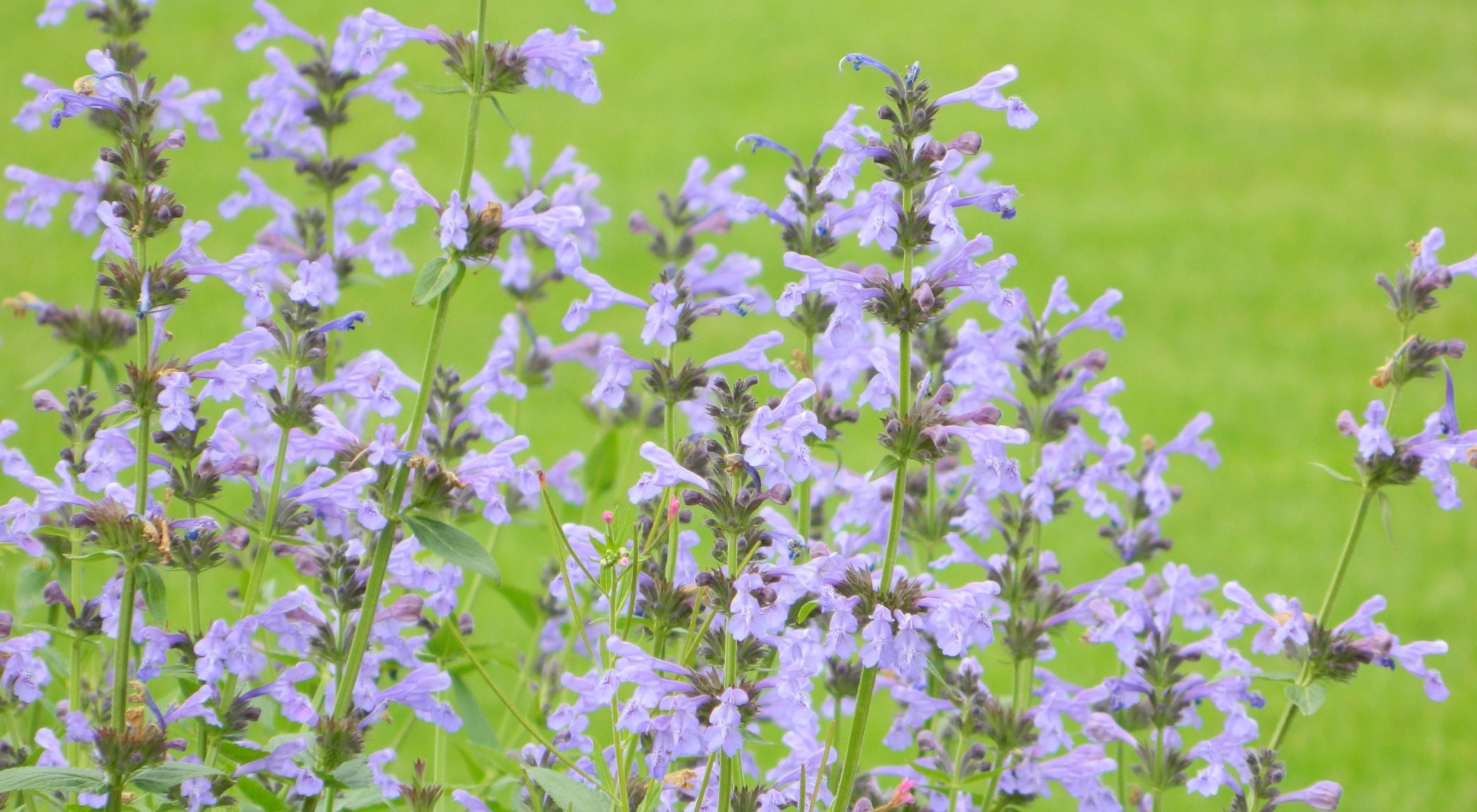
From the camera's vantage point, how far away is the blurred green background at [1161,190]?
636 cm

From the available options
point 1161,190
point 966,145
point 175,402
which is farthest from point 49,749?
point 1161,190

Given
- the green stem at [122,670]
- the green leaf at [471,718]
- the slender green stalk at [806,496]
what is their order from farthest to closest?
1. the green leaf at [471,718]
2. the slender green stalk at [806,496]
3. the green stem at [122,670]

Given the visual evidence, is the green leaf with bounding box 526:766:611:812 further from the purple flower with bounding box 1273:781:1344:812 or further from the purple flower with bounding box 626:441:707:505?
the purple flower with bounding box 1273:781:1344:812

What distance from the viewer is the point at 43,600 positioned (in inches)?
91.8

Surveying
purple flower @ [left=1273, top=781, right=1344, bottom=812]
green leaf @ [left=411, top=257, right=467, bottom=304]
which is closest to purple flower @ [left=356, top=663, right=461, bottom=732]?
green leaf @ [left=411, top=257, right=467, bottom=304]

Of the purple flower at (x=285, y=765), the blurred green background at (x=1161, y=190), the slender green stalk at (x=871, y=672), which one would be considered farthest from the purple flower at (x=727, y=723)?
the blurred green background at (x=1161, y=190)

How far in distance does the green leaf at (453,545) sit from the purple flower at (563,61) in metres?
0.65

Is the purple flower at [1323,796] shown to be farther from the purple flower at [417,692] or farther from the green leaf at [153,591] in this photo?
the green leaf at [153,591]

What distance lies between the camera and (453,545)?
6.28 ft

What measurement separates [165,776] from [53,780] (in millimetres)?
141

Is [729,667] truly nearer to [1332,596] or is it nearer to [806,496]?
[806,496]

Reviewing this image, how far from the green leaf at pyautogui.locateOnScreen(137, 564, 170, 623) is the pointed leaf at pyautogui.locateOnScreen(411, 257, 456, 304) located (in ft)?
1.74

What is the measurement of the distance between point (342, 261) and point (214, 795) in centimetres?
134

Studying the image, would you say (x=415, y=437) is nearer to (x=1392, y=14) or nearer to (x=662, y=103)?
(x=662, y=103)
